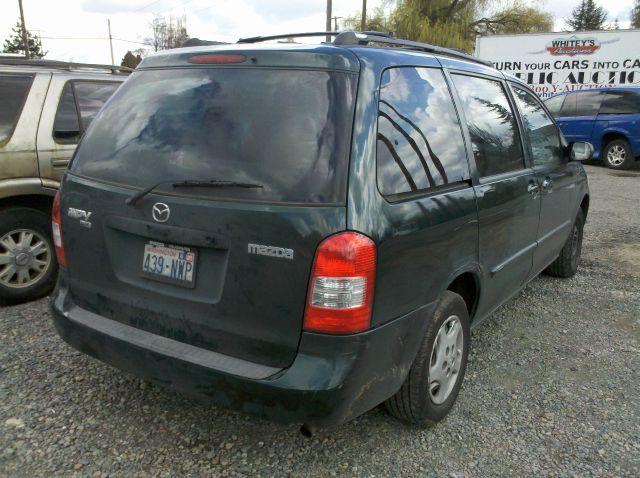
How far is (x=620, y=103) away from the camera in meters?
13.3

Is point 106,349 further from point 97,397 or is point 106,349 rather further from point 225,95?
point 225,95

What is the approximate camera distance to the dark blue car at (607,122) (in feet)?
43.2

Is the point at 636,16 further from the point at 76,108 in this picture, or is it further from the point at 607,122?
the point at 76,108

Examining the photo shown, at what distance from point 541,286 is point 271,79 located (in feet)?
11.9

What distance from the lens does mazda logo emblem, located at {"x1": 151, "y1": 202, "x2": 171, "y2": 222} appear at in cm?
226

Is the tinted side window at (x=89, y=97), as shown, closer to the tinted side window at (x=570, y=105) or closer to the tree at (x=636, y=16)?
the tinted side window at (x=570, y=105)

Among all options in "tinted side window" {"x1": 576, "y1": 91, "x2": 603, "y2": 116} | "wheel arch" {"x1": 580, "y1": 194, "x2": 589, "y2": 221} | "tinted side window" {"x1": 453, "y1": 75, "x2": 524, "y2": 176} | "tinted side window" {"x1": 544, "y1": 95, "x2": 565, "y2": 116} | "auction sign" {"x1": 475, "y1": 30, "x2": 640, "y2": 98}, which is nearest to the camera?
"tinted side window" {"x1": 453, "y1": 75, "x2": 524, "y2": 176}

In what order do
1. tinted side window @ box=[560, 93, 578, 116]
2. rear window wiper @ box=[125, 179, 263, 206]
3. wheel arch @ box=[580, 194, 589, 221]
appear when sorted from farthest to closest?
tinted side window @ box=[560, 93, 578, 116] < wheel arch @ box=[580, 194, 589, 221] < rear window wiper @ box=[125, 179, 263, 206]

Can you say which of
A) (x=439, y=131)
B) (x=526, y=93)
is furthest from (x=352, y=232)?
(x=526, y=93)

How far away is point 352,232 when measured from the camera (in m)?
2.04

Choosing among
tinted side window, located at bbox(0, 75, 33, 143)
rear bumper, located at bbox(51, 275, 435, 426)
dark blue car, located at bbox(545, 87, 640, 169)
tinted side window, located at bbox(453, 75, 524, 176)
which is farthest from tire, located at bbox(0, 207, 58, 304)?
dark blue car, located at bbox(545, 87, 640, 169)

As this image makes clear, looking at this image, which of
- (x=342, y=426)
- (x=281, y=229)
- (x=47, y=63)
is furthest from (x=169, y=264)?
(x=47, y=63)

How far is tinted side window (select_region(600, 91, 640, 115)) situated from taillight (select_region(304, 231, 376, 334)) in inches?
529

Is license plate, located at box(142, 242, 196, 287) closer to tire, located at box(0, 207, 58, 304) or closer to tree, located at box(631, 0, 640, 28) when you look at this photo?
tire, located at box(0, 207, 58, 304)
